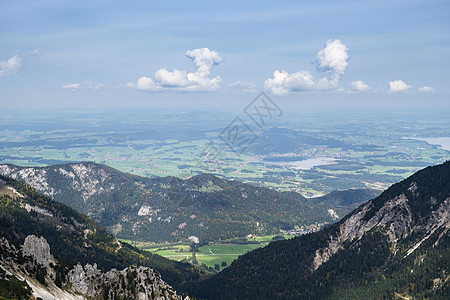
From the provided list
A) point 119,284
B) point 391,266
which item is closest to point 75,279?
point 119,284

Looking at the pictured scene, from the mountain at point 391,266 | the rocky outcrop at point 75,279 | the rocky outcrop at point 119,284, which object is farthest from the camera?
the mountain at point 391,266

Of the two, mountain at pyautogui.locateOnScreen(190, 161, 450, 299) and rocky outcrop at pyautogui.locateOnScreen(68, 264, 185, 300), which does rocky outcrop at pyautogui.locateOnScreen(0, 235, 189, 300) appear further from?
mountain at pyautogui.locateOnScreen(190, 161, 450, 299)

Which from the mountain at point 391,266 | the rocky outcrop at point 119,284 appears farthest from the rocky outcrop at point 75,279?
the mountain at point 391,266

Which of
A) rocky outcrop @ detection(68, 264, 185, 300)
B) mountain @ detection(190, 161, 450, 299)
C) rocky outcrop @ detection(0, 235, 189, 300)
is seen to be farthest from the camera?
mountain @ detection(190, 161, 450, 299)

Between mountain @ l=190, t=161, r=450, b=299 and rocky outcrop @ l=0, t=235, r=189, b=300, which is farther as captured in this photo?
mountain @ l=190, t=161, r=450, b=299

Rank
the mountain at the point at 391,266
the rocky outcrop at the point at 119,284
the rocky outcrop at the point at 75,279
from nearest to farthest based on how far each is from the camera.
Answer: the rocky outcrop at the point at 75,279 → the rocky outcrop at the point at 119,284 → the mountain at the point at 391,266

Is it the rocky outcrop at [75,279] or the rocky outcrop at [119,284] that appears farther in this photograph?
the rocky outcrop at [119,284]

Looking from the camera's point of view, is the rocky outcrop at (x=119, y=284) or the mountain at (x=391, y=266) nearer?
the rocky outcrop at (x=119, y=284)

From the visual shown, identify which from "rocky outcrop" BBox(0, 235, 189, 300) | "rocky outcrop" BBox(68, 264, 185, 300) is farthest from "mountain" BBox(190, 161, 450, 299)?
"rocky outcrop" BBox(0, 235, 189, 300)

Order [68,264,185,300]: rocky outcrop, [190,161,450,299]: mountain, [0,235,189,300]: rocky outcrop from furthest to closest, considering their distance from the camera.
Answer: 1. [190,161,450,299]: mountain
2. [68,264,185,300]: rocky outcrop
3. [0,235,189,300]: rocky outcrop

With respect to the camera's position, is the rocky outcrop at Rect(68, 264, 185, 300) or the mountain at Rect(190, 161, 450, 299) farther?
the mountain at Rect(190, 161, 450, 299)

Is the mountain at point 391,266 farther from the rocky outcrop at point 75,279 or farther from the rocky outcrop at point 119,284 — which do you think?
the rocky outcrop at point 75,279
